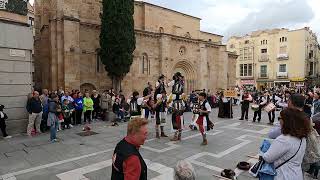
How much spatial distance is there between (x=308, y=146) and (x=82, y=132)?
31.1 ft

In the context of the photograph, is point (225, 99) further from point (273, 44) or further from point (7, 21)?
point (273, 44)

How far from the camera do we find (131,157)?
277cm

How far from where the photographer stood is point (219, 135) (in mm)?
10758

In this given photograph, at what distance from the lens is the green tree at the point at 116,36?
19.3m

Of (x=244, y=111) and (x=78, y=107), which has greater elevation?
(x=78, y=107)

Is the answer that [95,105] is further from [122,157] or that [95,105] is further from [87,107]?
[122,157]

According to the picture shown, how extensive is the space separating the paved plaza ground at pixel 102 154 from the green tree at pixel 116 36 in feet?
29.7

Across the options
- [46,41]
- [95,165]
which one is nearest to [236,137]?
[95,165]

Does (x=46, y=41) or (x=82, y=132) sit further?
(x=46, y=41)

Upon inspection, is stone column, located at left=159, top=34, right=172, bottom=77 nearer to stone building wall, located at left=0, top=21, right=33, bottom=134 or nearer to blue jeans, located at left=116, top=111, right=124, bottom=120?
blue jeans, located at left=116, top=111, right=124, bottom=120

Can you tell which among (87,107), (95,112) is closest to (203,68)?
(95,112)

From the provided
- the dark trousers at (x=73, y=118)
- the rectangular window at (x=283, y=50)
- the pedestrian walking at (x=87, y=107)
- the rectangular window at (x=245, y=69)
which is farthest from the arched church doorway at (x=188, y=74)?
the rectangular window at (x=245, y=69)

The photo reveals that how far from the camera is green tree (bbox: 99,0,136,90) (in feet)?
63.4

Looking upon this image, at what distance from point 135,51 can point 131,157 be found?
2064cm
